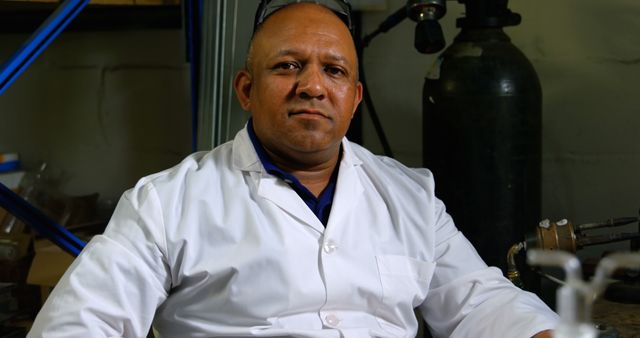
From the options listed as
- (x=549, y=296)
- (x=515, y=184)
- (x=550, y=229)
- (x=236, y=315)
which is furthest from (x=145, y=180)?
(x=549, y=296)

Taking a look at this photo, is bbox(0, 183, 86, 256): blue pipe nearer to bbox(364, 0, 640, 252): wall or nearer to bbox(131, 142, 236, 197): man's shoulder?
bbox(131, 142, 236, 197): man's shoulder

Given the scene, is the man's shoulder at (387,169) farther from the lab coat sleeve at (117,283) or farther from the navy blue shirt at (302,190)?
the lab coat sleeve at (117,283)

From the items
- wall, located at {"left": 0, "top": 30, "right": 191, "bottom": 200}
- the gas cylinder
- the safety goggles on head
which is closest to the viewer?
the safety goggles on head

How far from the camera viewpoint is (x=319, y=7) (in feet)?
4.12

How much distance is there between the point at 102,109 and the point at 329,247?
152cm

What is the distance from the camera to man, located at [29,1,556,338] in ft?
3.53

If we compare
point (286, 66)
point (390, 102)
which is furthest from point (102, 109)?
point (286, 66)

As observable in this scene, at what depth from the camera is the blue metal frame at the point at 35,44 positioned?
1.40 metres

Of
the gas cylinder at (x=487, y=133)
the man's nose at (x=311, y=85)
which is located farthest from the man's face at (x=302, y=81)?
the gas cylinder at (x=487, y=133)

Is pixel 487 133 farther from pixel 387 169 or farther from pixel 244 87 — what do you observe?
pixel 244 87

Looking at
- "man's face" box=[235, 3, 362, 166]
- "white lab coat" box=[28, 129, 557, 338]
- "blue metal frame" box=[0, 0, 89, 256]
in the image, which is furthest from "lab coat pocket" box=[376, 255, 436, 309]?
"blue metal frame" box=[0, 0, 89, 256]

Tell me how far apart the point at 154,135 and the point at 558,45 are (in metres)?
1.28

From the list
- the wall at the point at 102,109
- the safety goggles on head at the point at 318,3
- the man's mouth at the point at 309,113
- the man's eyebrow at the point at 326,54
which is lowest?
the wall at the point at 102,109

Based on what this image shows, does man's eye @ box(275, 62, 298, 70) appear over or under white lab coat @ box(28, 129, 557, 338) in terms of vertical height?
over
